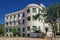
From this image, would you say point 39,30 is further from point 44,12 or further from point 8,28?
point 8,28

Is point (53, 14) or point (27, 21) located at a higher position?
point (53, 14)

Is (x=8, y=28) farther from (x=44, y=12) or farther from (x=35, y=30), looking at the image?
(x=44, y=12)

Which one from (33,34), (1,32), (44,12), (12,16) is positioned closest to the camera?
(44,12)

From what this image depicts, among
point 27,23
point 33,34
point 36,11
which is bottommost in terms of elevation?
point 33,34

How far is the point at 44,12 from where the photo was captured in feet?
170

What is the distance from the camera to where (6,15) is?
76750 millimetres

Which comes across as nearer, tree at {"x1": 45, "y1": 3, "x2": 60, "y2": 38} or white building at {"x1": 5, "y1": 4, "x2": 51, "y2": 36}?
tree at {"x1": 45, "y1": 3, "x2": 60, "y2": 38}

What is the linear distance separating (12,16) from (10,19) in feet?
7.31

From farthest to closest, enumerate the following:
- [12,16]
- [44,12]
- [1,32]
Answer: [12,16], [1,32], [44,12]

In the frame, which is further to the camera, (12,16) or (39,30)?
(12,16)

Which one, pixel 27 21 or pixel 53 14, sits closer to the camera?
pixel 53 14

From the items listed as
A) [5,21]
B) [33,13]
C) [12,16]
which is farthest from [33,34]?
[5,21]

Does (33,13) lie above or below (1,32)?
above

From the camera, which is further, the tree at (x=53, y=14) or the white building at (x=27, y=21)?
the white building at (x=27, y=21)
